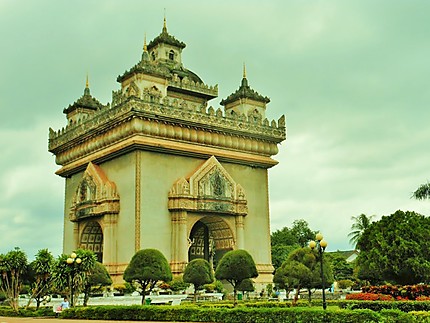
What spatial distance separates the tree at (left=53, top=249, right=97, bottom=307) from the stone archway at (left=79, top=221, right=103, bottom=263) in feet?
31.9

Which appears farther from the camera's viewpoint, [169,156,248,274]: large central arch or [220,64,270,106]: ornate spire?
[220,64,270,106]: ornate spire

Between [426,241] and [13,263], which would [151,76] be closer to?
[13,263]

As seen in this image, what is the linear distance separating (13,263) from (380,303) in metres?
15.7

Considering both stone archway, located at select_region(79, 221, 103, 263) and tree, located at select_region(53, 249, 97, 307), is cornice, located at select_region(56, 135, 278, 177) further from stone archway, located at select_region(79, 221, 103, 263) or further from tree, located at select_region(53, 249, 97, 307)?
tree, located at select_region(53, 249, 97, 307)

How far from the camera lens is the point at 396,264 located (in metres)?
25.8

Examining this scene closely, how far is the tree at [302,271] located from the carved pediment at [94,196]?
10740 mm

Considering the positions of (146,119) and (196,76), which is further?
(196,76)

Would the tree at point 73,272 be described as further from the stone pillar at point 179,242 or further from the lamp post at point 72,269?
the stone pillar at point 179,242

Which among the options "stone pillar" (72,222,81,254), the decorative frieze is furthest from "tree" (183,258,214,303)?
"stone pillar" (72,222,81,254)

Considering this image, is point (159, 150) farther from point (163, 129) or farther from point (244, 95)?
point (244, 95)

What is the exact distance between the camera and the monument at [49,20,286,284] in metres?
29.8

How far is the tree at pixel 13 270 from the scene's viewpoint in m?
25.0

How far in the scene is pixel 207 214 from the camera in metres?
31.6

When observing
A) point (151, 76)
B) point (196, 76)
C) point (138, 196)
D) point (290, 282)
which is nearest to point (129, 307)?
point (290, 282)
